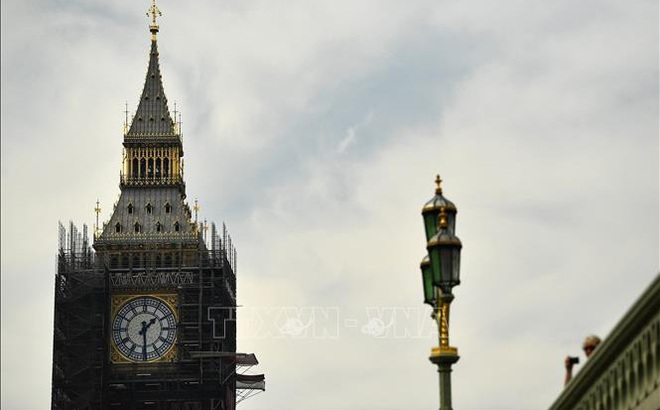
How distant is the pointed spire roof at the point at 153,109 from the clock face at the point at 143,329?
1298 centimetres

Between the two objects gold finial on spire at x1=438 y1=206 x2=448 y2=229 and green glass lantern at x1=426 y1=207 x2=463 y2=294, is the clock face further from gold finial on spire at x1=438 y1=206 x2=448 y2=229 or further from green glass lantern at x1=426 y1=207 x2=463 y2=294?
green glass lantern at x1=426 y1=207 x2=463 y2=294

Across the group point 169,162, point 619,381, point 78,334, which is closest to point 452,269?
point 619,381

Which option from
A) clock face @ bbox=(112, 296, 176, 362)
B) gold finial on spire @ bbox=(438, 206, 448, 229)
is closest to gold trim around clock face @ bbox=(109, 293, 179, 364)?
clock face @ bbox=(112, 296, 176, 362)

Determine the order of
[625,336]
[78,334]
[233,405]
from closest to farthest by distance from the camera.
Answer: [625,336], [78,334], [233,405]

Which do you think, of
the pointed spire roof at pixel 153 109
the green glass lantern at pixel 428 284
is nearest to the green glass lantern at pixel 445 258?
the green glass lantern at pixel 428 284

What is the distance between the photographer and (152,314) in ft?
490

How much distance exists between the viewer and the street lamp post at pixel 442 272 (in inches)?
1496

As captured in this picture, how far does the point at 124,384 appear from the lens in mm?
148125

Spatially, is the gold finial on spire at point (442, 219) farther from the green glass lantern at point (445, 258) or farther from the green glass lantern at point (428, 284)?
the green glass lantern at point (428, 284)

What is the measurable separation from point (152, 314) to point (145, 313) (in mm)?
617

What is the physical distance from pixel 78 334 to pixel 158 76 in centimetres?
2308

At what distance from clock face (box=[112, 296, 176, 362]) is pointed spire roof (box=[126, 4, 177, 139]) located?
12981 millimetres

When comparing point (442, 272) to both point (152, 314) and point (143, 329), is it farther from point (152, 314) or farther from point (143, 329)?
point (143, 329)

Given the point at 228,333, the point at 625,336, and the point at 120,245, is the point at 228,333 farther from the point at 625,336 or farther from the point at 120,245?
the point at 625,336
